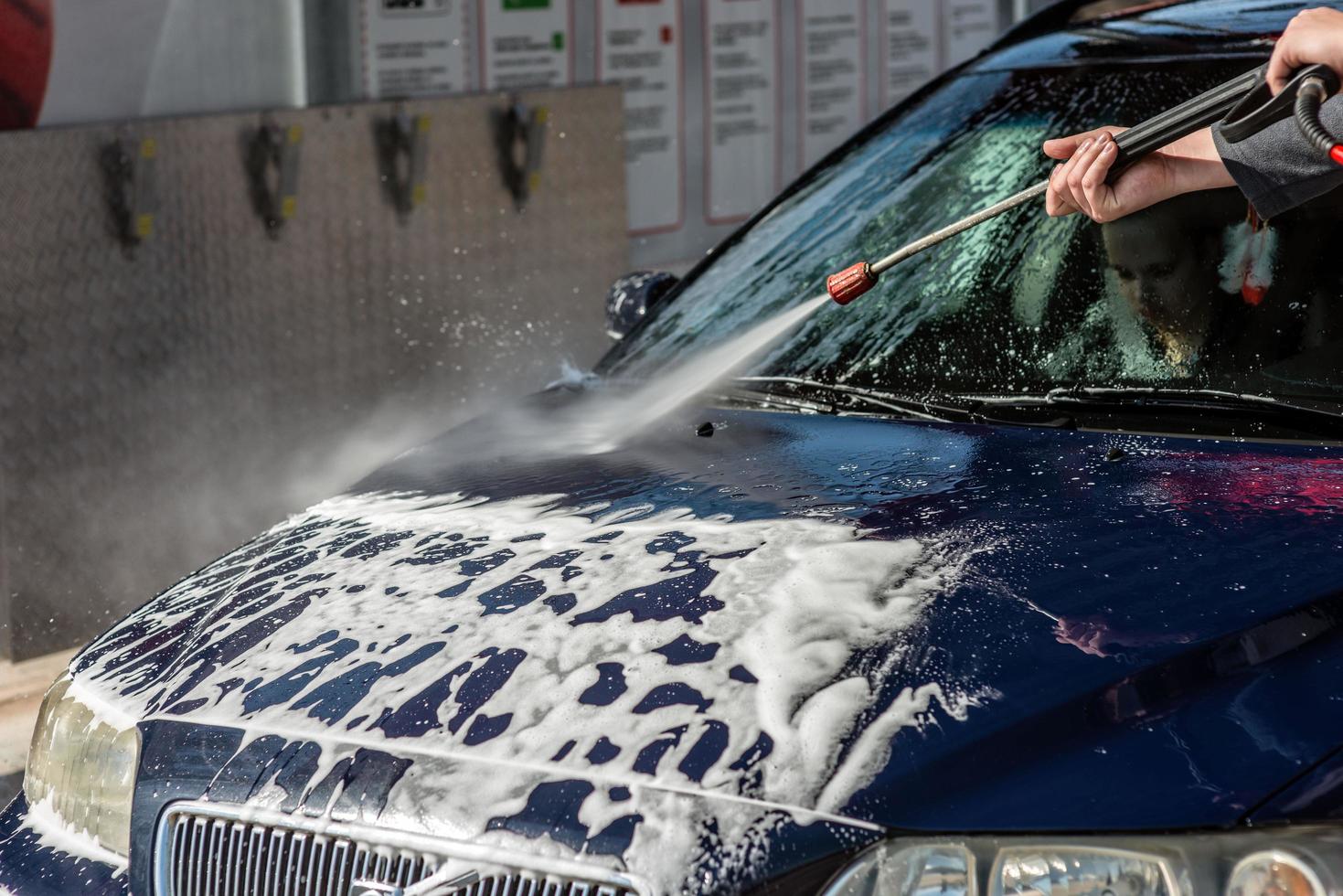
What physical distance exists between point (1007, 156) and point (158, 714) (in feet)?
5.58

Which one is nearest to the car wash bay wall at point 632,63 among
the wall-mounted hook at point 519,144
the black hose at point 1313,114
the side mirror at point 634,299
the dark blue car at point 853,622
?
the wall-mounted hook at point 519,144

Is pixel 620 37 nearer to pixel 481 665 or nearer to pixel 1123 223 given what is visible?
pixel 1123 223

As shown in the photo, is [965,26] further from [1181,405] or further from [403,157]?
[1181,405]

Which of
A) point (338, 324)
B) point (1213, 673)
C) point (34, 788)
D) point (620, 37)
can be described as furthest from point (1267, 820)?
point (620, 37)

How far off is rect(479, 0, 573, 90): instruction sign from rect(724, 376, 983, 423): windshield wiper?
165 inches

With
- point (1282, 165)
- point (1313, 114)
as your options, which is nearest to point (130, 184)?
point (1282, 165)

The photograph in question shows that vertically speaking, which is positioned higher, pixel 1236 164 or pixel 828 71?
pixel 828 71

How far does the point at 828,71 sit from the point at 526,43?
2.22 metres

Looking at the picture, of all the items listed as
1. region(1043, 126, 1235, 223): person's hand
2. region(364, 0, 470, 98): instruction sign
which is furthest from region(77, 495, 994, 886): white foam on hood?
region(364, 0, 470, 98): instruction sign

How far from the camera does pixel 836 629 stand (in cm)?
177

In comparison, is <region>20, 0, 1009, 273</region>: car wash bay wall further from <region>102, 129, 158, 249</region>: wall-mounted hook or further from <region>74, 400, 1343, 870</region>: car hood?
<region>74, 400, 1343, 870</region>: car hood

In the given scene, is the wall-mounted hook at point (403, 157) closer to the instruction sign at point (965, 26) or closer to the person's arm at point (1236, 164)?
the person's arm at point (1236, 164)

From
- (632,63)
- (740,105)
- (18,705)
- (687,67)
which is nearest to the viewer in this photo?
(18,705)

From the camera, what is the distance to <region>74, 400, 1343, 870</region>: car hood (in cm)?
155
